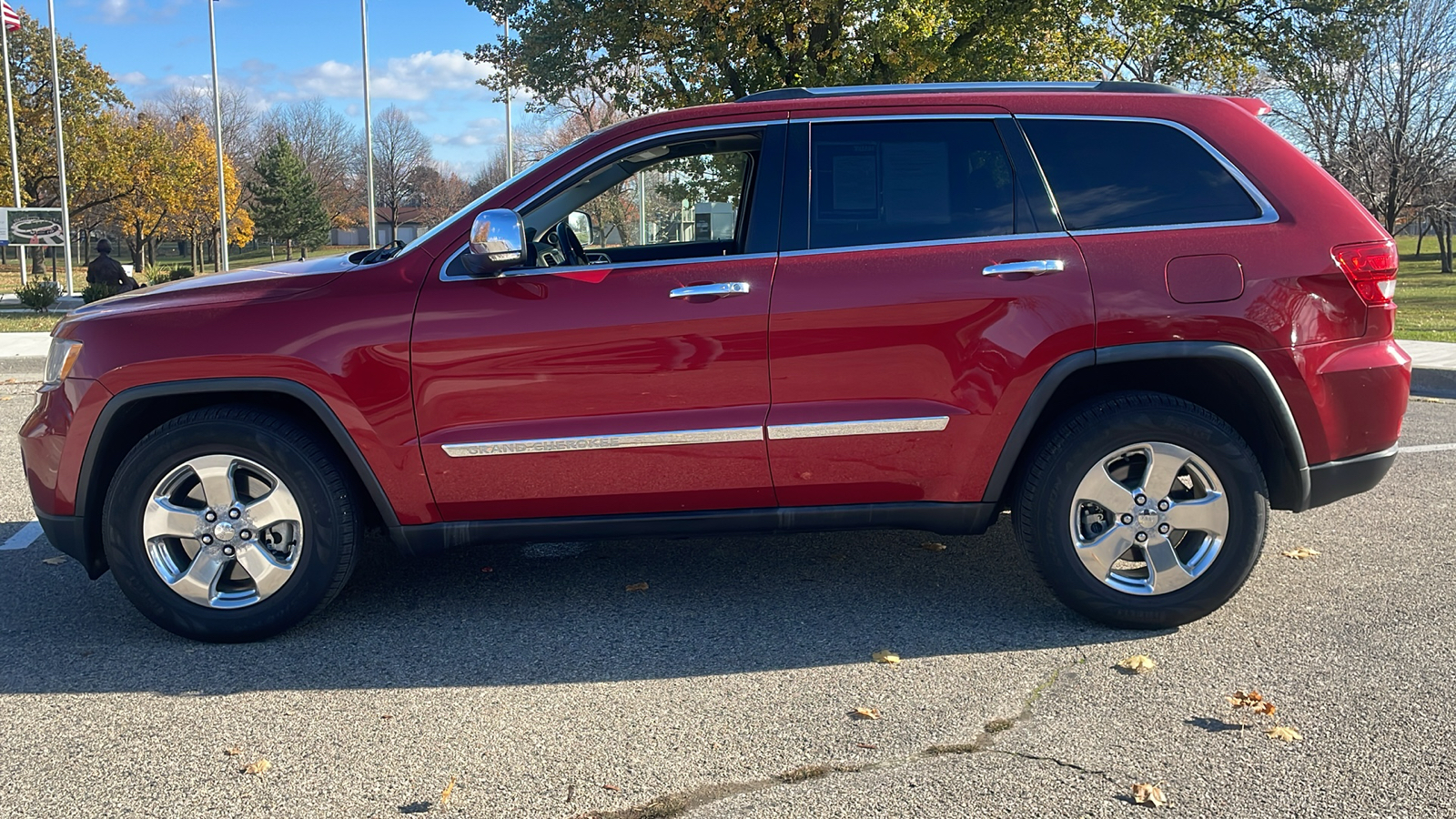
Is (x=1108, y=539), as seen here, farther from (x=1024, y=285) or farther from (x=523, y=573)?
(x=523, y=573)

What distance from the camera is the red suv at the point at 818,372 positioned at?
12.9 feet

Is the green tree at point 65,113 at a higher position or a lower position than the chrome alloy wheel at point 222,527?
higher

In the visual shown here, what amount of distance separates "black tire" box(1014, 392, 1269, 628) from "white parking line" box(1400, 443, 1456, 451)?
4201 millimetres

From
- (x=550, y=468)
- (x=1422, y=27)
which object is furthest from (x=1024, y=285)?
(x=1422, y=27)

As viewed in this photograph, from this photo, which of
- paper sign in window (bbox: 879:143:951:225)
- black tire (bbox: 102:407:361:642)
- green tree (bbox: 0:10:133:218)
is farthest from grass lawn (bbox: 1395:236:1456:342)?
green tree (bbox: 0:10:133:218)

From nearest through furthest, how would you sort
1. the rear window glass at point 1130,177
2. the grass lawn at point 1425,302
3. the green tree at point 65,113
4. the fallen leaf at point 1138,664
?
the fallen leaf at point 1138,664 → the rear window glass at point 1130,177 → the grass lawn at point 1425,302 → the green tree at point 65,113

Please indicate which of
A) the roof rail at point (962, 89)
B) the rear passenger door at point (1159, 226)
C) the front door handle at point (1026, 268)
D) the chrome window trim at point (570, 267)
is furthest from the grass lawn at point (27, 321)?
the rear passenger door at point (1159, 226)

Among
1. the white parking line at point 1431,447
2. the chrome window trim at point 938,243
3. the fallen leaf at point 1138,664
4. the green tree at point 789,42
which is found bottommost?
the fallen leaf at point 1138,664

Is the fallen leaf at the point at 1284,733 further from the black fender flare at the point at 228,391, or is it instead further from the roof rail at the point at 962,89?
the black fender flare at the point at 228,391

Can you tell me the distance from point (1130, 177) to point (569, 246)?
210cm

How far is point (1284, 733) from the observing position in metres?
3.24

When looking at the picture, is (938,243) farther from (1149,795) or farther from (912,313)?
(1149,795)

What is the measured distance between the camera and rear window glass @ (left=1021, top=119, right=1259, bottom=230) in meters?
4.04

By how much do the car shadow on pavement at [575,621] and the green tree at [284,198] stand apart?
76.1m
